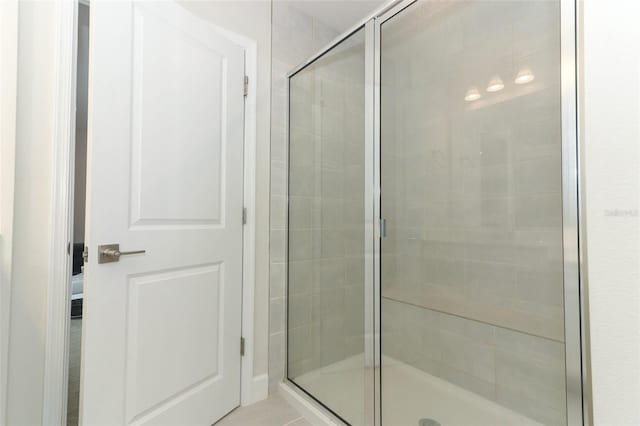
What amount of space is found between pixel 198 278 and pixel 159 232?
0.30 m

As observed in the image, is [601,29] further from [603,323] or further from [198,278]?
[198,278]

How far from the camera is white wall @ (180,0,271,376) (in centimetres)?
181

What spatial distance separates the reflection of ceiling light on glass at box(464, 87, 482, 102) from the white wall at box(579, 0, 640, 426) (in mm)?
837

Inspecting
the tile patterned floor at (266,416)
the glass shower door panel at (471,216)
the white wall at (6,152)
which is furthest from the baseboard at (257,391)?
the white wall at (6,152)

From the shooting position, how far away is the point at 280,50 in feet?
6.49

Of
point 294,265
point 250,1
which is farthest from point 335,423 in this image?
point 250,1

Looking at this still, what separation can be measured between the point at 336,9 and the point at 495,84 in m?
1.23

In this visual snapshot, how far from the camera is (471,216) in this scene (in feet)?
4.99

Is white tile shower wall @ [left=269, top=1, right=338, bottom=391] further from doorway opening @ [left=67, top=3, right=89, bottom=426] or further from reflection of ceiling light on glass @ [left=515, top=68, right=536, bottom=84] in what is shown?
reflection of ceiling light on glass @ [left=515, top=68, right=536, bottom=84]

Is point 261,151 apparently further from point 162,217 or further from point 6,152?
point 6,152

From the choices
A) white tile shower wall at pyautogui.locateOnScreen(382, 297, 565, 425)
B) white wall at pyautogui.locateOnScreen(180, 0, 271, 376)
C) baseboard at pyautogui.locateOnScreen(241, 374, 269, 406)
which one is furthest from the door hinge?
baseboard at pyautogui.locateOnScreen(241, 374, 269, 406)

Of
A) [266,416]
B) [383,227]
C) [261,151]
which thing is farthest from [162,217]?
[266,416]

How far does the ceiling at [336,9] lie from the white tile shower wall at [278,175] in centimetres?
10

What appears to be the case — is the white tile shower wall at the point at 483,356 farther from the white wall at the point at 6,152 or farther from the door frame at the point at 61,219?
the white wall at the point at 6,152
